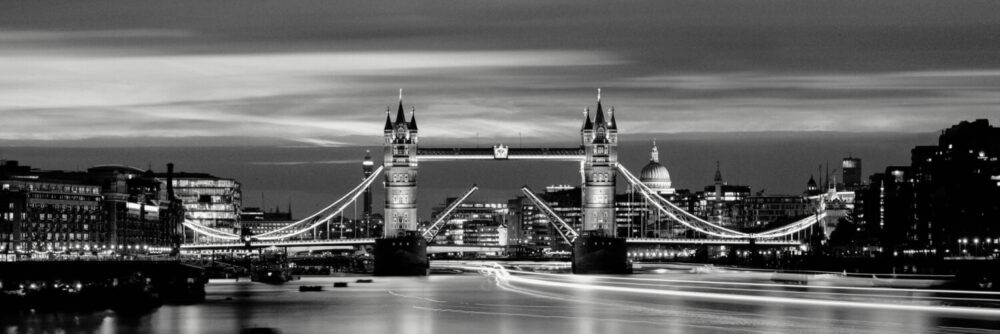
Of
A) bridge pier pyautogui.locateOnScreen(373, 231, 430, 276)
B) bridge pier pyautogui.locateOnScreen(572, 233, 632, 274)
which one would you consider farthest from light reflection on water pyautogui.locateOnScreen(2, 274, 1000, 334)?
bridge pier pyautogui.locateOnScreen(572, 233, 632, 274)

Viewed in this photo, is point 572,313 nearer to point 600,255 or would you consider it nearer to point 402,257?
point 600,255

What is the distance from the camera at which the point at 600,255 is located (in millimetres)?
180875

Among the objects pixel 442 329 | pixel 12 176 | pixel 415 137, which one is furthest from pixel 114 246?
pixel 442 329

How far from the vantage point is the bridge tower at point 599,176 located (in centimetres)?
18312

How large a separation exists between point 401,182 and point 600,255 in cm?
2209

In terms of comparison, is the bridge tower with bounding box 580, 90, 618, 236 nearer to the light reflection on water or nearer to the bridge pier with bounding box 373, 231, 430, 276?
the bridge pier with bounding box 373, 231, 430, 276

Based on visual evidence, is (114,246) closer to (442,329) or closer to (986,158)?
(986,158)

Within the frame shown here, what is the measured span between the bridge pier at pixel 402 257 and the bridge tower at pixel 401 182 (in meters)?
1.82

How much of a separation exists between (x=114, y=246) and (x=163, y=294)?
80.8 metres

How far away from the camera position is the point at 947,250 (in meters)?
184

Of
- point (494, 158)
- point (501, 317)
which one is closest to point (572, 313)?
point (501, 317)

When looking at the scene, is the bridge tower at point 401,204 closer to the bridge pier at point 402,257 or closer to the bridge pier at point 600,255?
the bridge pier at point 402,257

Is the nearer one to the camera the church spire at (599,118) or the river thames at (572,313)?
the river thames at (572,313)

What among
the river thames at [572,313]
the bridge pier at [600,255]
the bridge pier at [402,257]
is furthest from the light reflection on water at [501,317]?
the bridge pier at [600,255]
